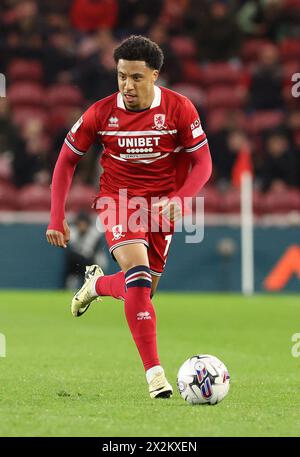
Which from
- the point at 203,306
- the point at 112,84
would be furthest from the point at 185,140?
the point at 112,84

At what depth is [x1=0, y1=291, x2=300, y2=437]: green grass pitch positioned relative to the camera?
538 cm

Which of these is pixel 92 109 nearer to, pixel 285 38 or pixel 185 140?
pixel 185 140

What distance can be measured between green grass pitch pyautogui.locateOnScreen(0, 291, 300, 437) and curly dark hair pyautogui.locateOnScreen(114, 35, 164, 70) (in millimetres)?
1957

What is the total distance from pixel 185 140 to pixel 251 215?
918 centimetres

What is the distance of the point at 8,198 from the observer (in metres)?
15.9

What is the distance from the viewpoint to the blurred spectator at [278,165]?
16469 mm

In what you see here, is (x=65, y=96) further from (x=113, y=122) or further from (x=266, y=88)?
(x=113, y=122)

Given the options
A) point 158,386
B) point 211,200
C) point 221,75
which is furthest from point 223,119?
point 158,386

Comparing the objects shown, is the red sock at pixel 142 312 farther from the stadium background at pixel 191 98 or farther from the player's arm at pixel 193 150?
the stadium background at pixel 191 98

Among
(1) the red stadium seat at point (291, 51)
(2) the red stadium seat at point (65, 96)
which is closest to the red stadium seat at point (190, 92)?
(2) the red stadium seat at point (65, 96)

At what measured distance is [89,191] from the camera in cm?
1587

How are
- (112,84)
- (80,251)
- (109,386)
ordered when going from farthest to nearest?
(112,84) → (80,251) → (109,386)

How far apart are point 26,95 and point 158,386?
11.9m

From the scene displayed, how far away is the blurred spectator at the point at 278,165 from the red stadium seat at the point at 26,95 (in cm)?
374
